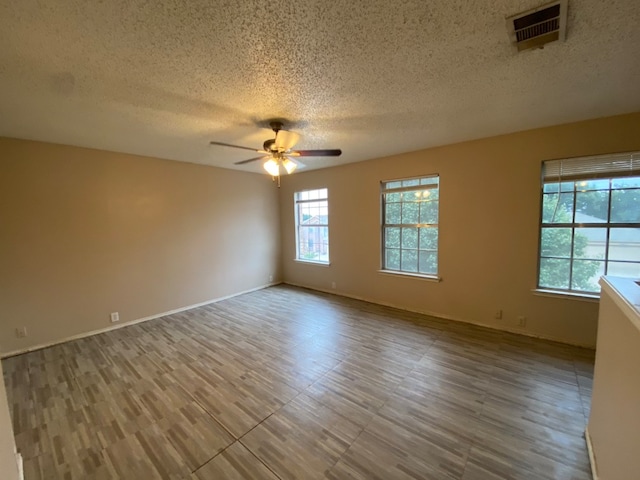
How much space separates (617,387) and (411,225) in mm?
3154

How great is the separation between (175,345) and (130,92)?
2.81 meters

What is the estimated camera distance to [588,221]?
9.66 feet

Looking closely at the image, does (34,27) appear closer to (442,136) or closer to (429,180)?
(442,136)

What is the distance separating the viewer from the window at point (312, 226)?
216 inches

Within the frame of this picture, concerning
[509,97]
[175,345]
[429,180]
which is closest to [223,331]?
[175,345]

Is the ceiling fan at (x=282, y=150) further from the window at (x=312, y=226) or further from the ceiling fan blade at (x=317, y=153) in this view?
the window at (x=312, y=226)

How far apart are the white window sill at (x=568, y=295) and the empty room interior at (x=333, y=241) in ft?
0.09

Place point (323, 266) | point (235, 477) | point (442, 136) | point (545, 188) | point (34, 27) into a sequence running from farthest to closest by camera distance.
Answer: point (323, 266), point (442, 136), point (545, 188), point (235, 477), point (34, 27)

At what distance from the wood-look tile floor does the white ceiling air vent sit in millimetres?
2582

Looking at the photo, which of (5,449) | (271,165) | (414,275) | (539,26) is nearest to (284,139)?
(271,165)

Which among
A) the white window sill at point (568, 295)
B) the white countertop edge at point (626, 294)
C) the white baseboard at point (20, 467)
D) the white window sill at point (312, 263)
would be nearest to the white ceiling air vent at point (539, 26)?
the white countertop edge at point (626, 294)

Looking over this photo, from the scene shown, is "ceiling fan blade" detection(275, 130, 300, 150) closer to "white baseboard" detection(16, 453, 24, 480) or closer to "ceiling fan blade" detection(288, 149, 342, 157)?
"ceiling fan blade" detection(288, 149, 342, 157)

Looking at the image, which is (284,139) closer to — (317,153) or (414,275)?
(317,153)

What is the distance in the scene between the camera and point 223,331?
3637mm
